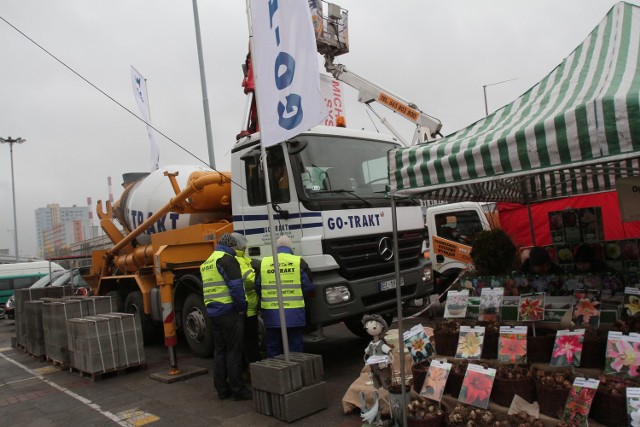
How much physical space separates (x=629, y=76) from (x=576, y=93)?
0.90 feet

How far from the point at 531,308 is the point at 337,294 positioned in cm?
218

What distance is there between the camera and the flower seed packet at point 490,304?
378 centimetres

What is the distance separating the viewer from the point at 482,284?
13.8 feet

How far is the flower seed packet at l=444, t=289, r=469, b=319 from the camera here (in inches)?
154

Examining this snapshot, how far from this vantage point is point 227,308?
4.85 m

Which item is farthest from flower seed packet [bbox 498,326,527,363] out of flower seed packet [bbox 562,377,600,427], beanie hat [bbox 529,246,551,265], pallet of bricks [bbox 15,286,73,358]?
pallet of bricks [bbox 15,286,73,358]

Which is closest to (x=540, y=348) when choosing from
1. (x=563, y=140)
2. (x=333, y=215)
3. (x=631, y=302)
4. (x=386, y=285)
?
(x=631, y=302)

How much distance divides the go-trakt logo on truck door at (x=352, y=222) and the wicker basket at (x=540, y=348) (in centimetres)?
241

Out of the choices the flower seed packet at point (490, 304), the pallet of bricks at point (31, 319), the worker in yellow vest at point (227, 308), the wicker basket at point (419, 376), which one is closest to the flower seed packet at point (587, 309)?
the flower seed packet at point (490, 304)

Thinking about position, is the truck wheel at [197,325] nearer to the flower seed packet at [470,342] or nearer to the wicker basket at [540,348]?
the flower seed packet at [470,342]

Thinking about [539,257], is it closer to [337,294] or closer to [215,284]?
[337,294]

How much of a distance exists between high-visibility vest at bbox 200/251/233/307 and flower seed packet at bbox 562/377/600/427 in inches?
127

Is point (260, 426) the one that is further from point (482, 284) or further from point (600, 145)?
point (600, 145)

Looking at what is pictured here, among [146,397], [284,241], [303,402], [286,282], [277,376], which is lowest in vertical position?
[146,397]
